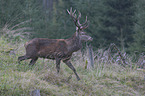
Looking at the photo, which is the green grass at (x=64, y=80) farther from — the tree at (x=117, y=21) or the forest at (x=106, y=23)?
the tree at (x=117, y=21)

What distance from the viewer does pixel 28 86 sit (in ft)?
18.5

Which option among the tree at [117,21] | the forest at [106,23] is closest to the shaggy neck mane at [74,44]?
the forest at [106,23]

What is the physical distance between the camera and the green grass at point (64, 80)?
5691 mm

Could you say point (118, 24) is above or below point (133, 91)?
above

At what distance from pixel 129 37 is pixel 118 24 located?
203 centimetres

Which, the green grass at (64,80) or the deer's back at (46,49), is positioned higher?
the deer's back at (46,49)

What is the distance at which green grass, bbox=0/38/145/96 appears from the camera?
18.7 feet

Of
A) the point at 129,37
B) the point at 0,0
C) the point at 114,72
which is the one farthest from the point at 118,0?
the point at 114,72

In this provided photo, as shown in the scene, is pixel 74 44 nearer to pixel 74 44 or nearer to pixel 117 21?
pixel 74 44

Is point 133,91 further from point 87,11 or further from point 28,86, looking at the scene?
point 87,11

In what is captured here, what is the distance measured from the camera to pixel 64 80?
6.85m

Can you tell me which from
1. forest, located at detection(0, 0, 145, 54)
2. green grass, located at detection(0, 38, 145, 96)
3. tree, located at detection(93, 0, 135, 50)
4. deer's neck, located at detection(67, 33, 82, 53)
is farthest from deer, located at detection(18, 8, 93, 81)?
tree, located at detection(93, 0, 135, 50)

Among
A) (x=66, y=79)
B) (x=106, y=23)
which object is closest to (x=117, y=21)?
(x=106, y=23)

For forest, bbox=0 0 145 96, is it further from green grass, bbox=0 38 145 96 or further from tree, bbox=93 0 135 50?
tree, bbox=93 0 135 50
